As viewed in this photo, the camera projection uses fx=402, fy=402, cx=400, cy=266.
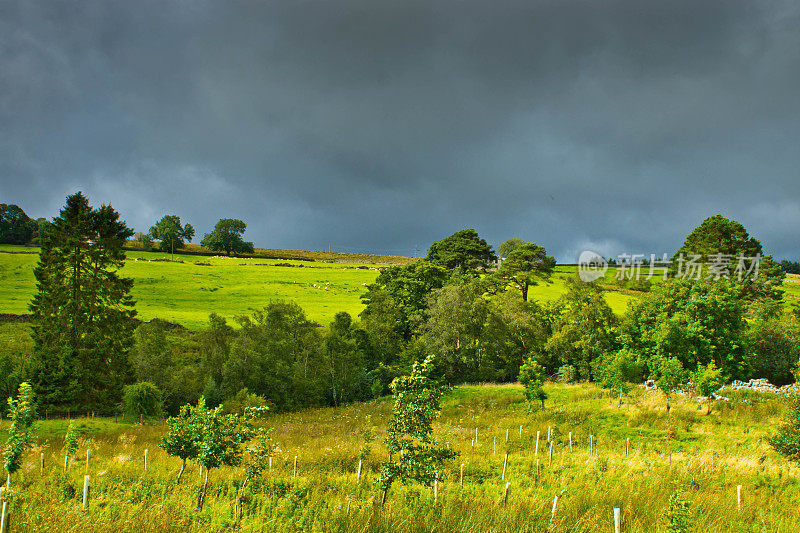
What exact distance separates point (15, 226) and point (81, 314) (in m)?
94.7

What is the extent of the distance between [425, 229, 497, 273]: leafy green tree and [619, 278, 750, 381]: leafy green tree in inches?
1128

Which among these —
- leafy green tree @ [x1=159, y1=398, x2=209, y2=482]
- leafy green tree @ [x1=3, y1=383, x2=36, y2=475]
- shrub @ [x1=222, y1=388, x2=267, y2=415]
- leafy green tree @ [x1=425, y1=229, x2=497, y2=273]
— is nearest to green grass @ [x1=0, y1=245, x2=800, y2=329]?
leafy green tree @ [x1=425, y1=229, x2=497, y2=273]

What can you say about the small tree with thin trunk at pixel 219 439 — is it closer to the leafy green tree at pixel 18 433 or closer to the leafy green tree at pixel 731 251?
the leafy green tree at pixel 18 433

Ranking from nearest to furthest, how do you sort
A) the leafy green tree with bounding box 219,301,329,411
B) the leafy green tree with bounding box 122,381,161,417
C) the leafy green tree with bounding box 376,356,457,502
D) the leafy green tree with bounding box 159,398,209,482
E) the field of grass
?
the leafy green tree with bounding box 376,356,457,502 → the leafy green tree with bounding box 159,398,209,482 → the leafy green tree with bounding box 122,381,161,417 → the leafy green tree with bounding box 219,301,329,411 → the field of grass

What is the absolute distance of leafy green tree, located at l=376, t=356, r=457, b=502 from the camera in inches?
402

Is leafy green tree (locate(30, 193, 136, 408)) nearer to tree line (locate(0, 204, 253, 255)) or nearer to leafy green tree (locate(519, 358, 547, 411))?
leafy green tree (locate(519, 358, 547, 411))

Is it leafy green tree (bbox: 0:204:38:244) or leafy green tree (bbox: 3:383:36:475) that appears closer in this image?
leafy green tree (bbox: 3:383:36:475)

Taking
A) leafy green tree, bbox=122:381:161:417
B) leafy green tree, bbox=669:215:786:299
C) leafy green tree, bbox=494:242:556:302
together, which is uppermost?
leafy green tree, bbox=669:215:786:299

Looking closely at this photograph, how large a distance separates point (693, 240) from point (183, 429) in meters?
71.5

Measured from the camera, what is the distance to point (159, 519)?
29.4 ft

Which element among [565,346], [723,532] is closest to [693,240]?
[565,346]

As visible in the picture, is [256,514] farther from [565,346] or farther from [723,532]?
[565,346]

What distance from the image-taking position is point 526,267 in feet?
183

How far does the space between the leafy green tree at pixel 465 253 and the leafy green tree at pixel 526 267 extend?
7.64 meters
